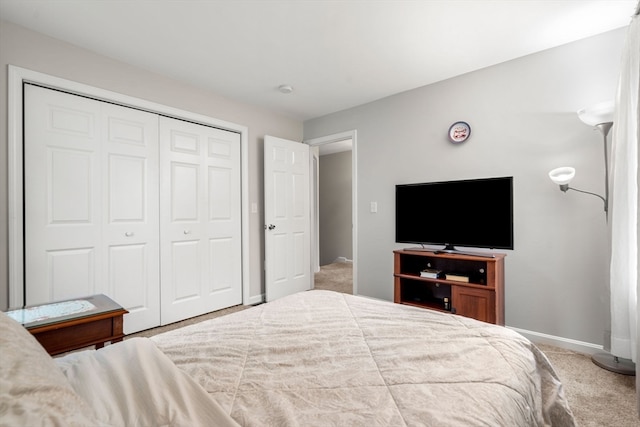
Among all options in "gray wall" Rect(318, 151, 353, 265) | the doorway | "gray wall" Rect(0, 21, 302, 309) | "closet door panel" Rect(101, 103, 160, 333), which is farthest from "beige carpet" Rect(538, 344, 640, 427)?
"gray wall" Rect(318, 151, 353, 265)

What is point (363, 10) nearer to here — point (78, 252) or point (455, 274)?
point (455, 274)

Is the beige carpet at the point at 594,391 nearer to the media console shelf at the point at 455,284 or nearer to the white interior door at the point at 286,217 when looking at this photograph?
the media console shelf at the point at 455,284

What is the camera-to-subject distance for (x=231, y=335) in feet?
4.07

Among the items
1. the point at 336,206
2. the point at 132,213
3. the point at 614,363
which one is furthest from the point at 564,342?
the point at 336,206

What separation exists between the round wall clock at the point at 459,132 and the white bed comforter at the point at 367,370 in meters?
2.12

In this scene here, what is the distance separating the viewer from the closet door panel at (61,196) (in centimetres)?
225

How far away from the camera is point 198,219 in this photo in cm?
325

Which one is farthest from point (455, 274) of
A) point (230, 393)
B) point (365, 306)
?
point (230, 393)

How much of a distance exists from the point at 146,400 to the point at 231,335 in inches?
19.3

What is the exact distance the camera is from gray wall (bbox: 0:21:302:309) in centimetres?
213

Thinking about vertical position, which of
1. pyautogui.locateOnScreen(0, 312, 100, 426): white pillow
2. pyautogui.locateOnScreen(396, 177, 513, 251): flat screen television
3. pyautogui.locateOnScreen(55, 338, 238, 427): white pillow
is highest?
pyautogui.locateOnScreen(396, 177, 513, 251): flat screen television

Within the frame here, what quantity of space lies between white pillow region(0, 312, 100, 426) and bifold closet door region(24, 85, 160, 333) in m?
2.24

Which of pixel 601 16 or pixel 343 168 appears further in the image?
pixel 343 168

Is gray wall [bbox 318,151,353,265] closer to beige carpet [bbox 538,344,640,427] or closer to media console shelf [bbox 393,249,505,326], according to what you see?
media console shelf [bbox 393,249,505,326]
